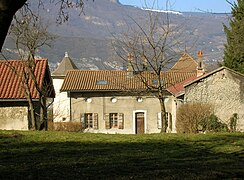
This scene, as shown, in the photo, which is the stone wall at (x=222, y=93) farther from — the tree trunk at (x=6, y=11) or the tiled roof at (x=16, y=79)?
the tree trunk at (x=6, y=11)

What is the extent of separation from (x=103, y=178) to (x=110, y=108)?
35.9 m

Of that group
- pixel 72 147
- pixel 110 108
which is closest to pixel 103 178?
pixel 72 147

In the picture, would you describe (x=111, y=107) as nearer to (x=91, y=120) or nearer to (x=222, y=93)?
(x=91, y=120)

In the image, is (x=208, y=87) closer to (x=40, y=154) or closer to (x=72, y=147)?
(x=72, y=147)

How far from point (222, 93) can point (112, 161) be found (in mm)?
22665

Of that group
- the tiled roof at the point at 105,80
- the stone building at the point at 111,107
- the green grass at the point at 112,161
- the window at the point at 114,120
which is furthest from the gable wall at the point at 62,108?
the green grass at the point at 112,161

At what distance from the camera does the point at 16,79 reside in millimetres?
28703

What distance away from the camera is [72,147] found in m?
14.0

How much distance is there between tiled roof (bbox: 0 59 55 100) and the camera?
2662 cm

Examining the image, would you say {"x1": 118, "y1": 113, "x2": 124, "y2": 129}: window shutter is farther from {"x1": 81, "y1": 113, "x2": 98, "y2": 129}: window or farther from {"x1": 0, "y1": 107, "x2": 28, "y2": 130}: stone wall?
{"x1": 0, "y1": 107, "x2": 28, "y2": 130}: stone wall

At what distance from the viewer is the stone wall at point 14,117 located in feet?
86.8

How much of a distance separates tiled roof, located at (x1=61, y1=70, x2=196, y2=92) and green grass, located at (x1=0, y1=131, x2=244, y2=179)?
88.2ft

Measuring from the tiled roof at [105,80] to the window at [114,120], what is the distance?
2.46m

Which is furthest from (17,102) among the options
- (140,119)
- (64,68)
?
(64,68)
